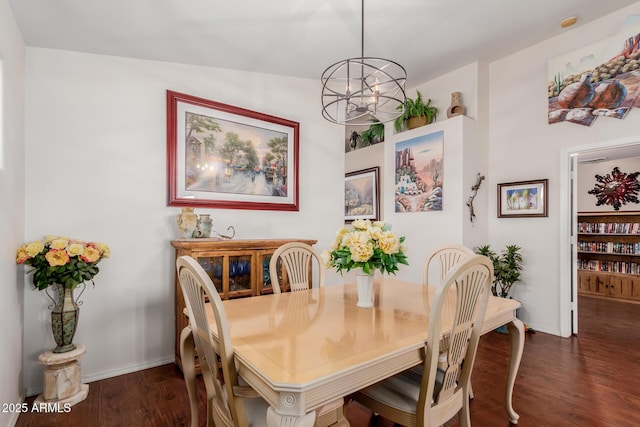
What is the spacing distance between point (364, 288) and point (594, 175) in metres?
6.26

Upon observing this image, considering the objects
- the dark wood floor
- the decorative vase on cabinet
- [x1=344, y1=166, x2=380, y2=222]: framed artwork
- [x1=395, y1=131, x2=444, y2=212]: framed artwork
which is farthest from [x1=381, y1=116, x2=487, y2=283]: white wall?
the decorative vase on cabinet

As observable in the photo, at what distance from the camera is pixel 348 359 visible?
1171mm

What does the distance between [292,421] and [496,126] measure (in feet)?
13.9

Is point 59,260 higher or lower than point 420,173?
lower

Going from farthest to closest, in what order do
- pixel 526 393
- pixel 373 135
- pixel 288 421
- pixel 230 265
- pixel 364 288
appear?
pixel 373 135
pixel 230 265
pixel 526 393
pixel 364 288
pixel 288 421

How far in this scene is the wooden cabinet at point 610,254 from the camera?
17.5ft

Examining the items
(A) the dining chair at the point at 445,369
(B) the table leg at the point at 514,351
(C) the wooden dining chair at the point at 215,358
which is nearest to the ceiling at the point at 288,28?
(C) the wooden dining chair at the point at 215,358

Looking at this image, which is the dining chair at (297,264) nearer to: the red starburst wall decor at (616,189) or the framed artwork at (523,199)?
the framed artwork at (523,199)

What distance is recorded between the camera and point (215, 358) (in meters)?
1.35

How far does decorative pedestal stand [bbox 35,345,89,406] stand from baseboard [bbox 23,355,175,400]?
0.16 m

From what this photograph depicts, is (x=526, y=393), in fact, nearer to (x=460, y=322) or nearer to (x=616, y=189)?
(x=460, y=322)

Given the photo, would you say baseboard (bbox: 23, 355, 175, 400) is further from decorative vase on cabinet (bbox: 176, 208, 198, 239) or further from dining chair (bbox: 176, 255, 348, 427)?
dining chair (bbox: 176, 255, 348, 427)

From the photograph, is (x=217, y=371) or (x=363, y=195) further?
(x=363, y=195)

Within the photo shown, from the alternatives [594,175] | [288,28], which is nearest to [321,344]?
[288,28]
